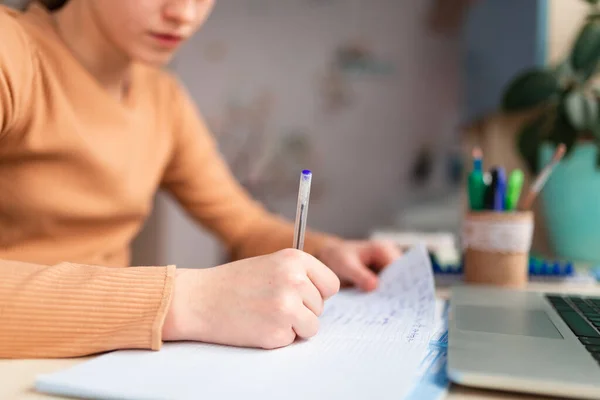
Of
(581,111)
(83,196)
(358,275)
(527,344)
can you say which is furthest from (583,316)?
(83,196)

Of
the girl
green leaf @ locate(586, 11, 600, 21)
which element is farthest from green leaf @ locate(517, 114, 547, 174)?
the girl

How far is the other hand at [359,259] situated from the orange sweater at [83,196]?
0.19 ft

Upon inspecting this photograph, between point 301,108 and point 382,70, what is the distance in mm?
424

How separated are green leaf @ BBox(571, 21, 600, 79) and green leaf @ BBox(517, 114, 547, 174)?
3.5 inches

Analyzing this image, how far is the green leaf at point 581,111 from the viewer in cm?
79

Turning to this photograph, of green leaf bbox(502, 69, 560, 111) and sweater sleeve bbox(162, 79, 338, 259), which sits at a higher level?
green leaf bbox(502, 69, 560, 111)

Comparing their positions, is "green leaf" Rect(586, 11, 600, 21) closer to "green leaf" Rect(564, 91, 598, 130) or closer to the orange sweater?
"green leaf" Rect(564, 91, 598, 130)

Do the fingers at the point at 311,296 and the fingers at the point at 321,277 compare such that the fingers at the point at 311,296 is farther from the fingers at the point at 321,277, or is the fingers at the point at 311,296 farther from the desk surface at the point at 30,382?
the desk surface at the point at 30,382

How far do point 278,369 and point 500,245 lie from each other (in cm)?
40

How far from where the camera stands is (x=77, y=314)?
1.23ft

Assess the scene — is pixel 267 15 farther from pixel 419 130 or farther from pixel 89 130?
pixel 89 130

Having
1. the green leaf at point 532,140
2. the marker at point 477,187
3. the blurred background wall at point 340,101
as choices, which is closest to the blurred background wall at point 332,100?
the blurred background wall at point 340,101

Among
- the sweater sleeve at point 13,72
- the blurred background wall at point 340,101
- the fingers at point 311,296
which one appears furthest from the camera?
the blurred background wall at point 340,101

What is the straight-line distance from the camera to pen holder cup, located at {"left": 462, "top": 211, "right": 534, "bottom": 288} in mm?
635
